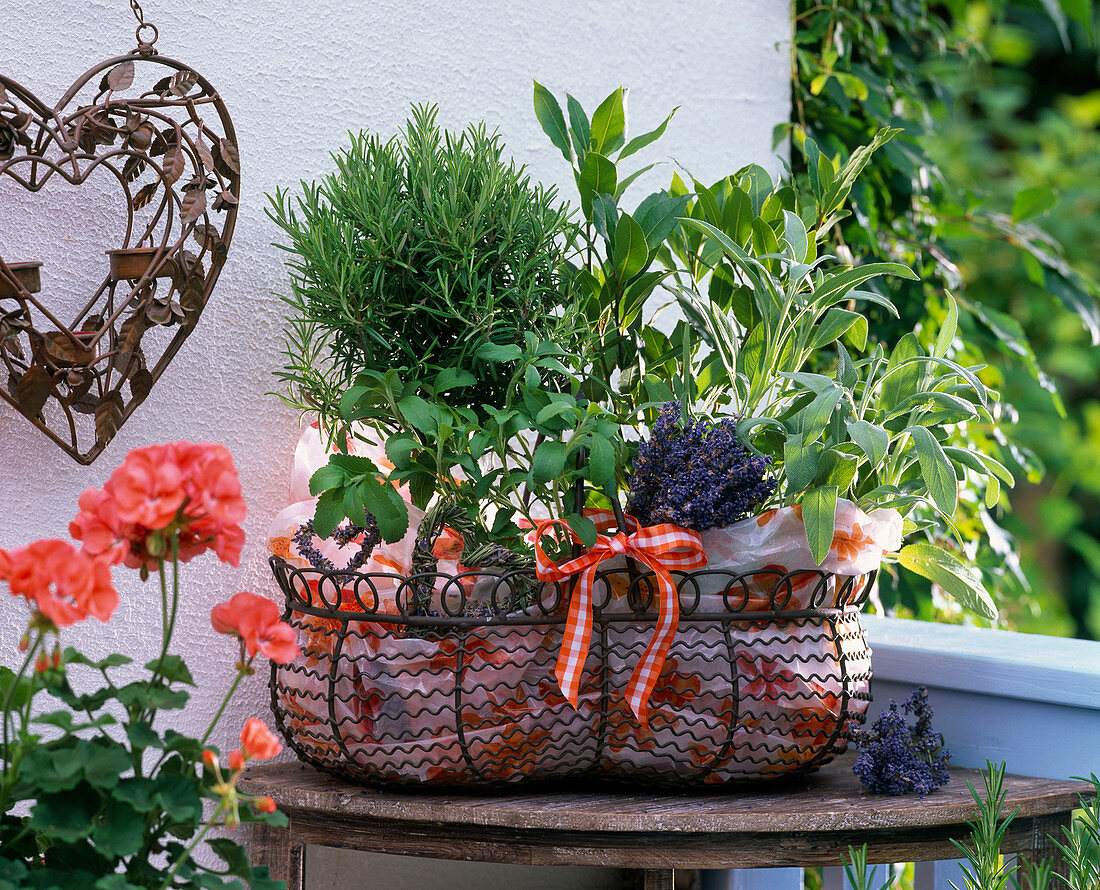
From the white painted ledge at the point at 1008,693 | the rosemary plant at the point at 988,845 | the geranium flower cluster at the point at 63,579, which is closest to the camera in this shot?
the geranium flower cluster at the point at 63,579

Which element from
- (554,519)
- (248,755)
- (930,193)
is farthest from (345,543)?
(930,193)

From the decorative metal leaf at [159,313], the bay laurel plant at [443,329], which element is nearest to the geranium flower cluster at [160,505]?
the bay laurel plant at [443,329]

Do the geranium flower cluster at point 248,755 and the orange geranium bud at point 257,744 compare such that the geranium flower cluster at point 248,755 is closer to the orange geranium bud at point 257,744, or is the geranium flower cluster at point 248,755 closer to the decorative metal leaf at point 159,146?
the orange geranium bud at point 257,744

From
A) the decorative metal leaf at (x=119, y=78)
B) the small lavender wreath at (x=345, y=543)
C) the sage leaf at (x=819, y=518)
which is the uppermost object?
the decorative metal leaf at (x=119, y=78)

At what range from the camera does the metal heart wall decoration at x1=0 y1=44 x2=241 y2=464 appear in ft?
2.41

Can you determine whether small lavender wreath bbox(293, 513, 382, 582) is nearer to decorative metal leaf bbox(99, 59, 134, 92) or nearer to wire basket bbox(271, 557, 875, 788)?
wire basket bbox(271, 557, 875, 788)

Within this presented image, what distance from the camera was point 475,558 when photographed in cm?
75

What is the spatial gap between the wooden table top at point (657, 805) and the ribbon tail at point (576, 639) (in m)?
0.09

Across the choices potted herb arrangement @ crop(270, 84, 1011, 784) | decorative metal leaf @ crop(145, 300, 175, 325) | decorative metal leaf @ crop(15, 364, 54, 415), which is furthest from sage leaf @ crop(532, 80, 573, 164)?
decorative metal leaf @ crop(15, 364, 54, 415)

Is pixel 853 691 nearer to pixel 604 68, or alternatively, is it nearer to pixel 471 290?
pixel 471 290

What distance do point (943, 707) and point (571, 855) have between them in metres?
0.45

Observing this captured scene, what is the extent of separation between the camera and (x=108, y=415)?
77 cm

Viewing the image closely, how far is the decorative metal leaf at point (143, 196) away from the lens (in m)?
0.80

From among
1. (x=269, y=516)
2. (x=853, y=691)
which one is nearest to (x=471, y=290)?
(x=269, y=516)
